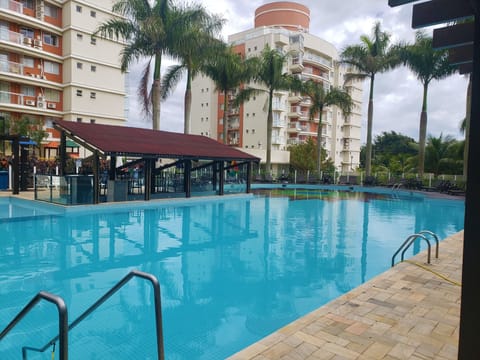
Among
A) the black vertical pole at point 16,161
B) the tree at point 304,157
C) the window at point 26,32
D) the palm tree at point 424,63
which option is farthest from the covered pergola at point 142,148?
the tree at point 304,157

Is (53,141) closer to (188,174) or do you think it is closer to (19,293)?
(188,174)

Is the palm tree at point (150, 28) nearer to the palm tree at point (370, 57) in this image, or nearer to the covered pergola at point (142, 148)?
the covered pergola at point (142, 148)

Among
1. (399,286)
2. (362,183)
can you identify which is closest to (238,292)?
(399,286)

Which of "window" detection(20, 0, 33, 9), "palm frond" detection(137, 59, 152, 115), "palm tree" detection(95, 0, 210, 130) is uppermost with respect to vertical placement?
"window" detection(20, 0, 33, 9)

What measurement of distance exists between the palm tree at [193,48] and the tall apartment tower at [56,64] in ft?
50.5

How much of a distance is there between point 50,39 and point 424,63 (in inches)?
1416

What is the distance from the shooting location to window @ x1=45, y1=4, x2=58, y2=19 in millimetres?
36781

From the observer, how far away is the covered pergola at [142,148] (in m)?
16.4

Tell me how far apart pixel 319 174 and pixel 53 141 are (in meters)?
27.1

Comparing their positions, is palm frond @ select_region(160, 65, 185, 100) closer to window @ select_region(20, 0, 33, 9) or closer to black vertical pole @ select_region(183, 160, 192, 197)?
black vertical pole @ select_region(183, 160, 192, 197)

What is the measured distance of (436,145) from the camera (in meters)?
36.1

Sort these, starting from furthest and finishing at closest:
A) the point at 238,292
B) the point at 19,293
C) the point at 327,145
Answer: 1. the point at 327,145
2. the point at 238,292
3. the point at 19,293

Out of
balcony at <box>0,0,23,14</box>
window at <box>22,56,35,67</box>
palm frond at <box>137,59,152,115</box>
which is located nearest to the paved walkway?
palm frond at <box>137,59,152,115</box>

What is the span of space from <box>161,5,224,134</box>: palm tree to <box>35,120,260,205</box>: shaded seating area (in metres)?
5.26
